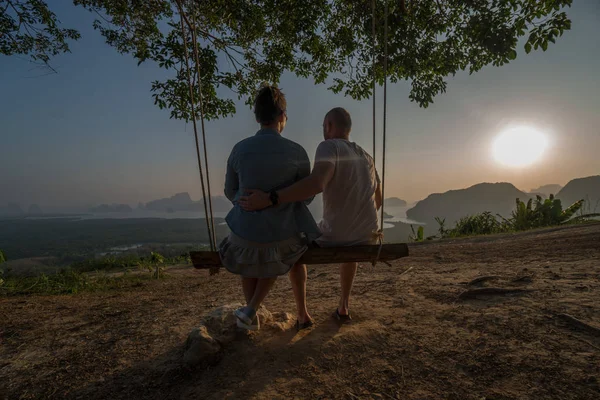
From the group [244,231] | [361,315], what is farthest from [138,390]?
[361,315]

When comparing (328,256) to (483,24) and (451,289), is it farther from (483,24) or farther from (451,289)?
(483,24)

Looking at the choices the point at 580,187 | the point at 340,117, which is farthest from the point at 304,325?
the point at 580,187

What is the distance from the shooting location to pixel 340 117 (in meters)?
2.46

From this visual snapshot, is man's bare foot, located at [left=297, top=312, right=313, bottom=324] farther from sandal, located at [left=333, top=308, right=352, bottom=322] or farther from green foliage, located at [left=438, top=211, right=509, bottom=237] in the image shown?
green foliage, located at [left=438, top=211, right=509, bottom=237]

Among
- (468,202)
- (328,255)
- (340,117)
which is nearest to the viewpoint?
(328,255)

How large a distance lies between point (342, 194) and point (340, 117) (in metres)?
0.63

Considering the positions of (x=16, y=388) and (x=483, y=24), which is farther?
(x=483, y=24)

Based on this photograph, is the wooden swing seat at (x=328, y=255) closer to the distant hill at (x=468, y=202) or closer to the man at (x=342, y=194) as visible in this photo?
the man at (x=342, y=194)

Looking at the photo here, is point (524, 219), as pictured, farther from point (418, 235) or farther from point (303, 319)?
point (303, 319)

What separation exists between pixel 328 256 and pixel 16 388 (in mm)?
2249

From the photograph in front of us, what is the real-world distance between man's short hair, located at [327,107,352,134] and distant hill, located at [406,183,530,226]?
423ft

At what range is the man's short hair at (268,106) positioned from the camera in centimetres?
224

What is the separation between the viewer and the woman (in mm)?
2111

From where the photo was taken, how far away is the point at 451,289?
3.28 metres
